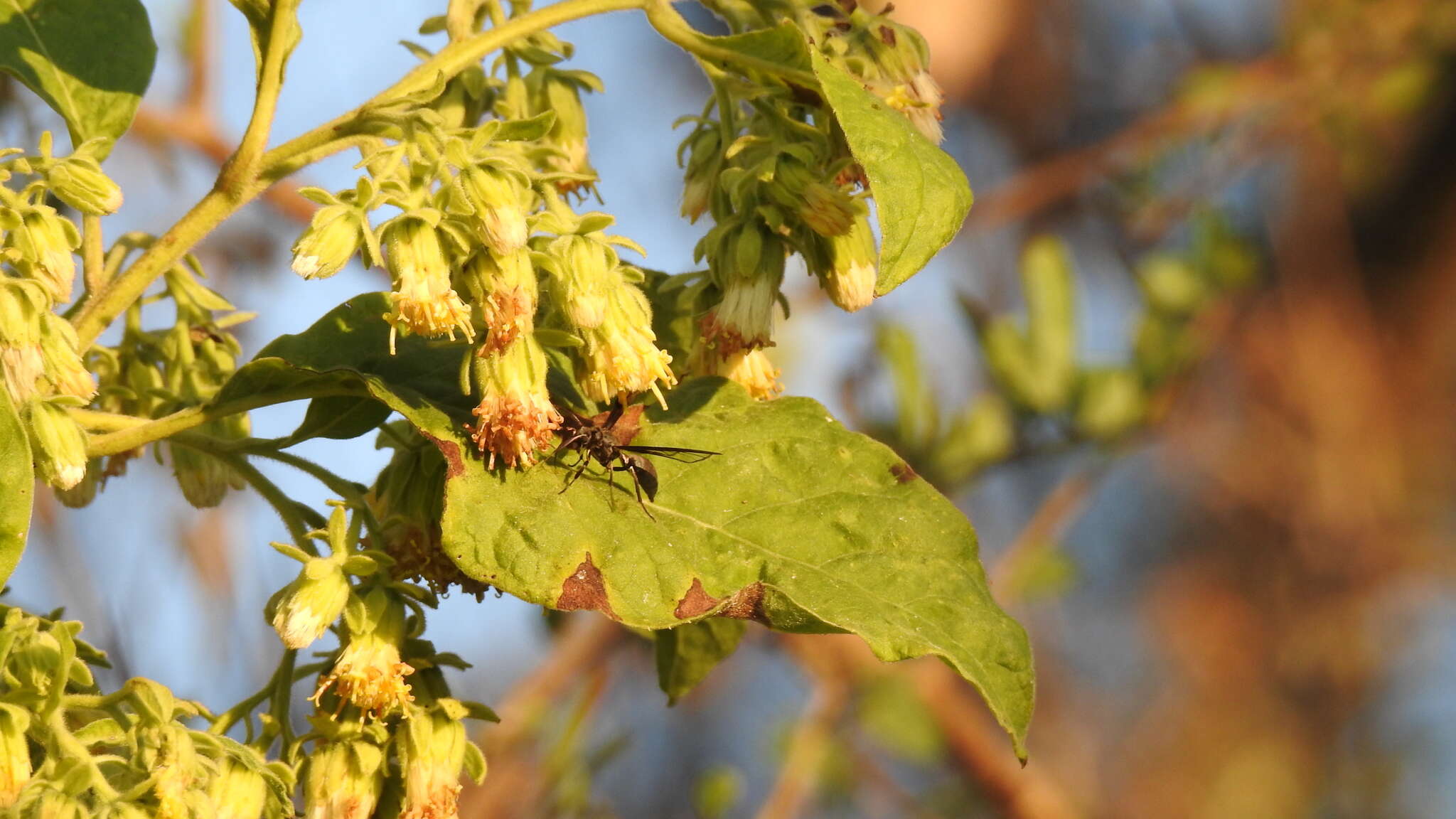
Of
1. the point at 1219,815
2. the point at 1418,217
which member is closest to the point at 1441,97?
the point at 1418,217

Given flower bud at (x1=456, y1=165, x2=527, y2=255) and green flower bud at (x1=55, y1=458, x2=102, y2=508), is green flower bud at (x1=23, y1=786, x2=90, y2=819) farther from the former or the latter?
flower bud at (x1=456, y1=165, x2=527, y2=255)

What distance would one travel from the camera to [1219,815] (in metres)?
7.60

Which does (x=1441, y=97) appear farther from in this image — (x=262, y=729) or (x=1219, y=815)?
(x=262, y=729)

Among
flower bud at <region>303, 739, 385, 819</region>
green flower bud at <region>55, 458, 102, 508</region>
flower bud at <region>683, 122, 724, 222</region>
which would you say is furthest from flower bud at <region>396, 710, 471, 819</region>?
flower bud at <region>683, 122, 724, 222</region>

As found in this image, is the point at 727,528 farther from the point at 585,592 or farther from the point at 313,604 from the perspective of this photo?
the point at 313,604

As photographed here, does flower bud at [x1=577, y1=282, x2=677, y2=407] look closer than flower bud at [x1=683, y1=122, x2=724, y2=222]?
Yes

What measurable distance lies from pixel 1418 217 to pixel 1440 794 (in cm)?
325

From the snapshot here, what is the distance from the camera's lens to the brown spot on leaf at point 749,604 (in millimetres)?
942

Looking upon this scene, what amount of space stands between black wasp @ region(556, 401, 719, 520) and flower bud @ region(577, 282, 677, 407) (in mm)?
32

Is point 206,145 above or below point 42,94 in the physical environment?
below

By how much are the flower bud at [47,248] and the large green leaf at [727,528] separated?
0.45ft

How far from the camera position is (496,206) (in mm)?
928

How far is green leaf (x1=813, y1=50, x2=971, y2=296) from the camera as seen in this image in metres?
0.88

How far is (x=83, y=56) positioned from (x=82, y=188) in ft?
0.95
